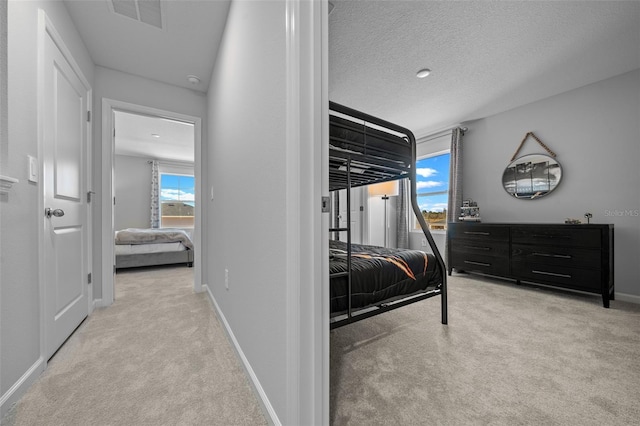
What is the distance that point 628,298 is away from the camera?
2.51 metres

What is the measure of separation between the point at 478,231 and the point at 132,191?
7.44 metres

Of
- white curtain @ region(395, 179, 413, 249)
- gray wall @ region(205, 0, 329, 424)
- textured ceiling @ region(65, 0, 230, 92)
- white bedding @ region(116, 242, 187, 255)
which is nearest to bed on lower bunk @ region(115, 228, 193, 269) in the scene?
white bedding @ region(116, 242, 187, 255)

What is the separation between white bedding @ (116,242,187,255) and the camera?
3.87 metres

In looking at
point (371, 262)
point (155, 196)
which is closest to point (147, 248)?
point (155, 196)

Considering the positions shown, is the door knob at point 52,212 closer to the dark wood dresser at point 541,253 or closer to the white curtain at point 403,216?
the dark wood dresser at point 541,253

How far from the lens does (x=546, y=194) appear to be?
3.09 metres

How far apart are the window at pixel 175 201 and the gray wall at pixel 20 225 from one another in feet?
18.1

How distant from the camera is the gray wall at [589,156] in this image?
8.25ft

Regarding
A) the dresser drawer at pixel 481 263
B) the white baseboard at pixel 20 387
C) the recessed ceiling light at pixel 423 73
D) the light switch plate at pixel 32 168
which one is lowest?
the white baseboard at pixel 20 387

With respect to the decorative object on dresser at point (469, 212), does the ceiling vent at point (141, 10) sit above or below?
above

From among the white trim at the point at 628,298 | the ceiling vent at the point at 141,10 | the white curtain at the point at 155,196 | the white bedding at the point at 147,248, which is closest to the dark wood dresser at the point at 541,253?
the white trim at the point at 628,298

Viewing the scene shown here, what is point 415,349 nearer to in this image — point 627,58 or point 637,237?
point 637,237

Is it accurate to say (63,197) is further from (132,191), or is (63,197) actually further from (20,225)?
(132,191)

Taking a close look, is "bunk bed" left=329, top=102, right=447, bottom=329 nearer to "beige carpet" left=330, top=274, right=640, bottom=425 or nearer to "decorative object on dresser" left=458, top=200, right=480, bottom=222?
"beige carpet" left=330, top=274, right=640, bottom=425
